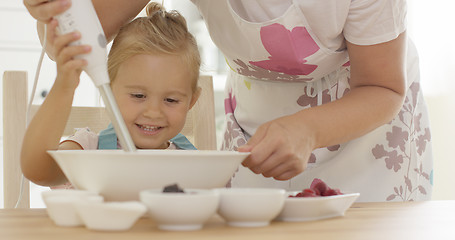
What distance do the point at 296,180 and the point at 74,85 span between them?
571 millimetres

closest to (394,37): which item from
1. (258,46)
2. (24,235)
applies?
(258,46)

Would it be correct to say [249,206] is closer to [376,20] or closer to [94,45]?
[94,45]

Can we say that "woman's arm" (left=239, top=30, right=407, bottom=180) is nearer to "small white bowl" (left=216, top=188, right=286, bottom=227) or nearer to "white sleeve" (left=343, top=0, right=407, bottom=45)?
"white sleeve" (left=343, top=0, right=407, bottom=45)

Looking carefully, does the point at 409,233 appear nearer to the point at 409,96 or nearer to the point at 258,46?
the point at 258,46

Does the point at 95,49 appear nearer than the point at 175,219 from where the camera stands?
No

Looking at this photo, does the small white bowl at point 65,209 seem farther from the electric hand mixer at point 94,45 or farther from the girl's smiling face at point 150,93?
the girl's smiling face at point 150,93

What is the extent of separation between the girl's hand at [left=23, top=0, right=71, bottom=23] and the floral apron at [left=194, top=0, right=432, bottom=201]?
40 centimetres

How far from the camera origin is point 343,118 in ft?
2.92

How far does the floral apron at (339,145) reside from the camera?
3.69 feet

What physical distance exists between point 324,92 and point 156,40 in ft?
1.23

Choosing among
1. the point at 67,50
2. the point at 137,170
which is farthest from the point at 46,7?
the point at 137,170

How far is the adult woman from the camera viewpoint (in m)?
0.85

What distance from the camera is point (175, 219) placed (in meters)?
0.52

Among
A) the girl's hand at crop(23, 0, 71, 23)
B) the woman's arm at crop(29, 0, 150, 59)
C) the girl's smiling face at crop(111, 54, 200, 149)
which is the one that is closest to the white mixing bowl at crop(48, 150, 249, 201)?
the girl's hand at crop(23, 0, 71, 23)
